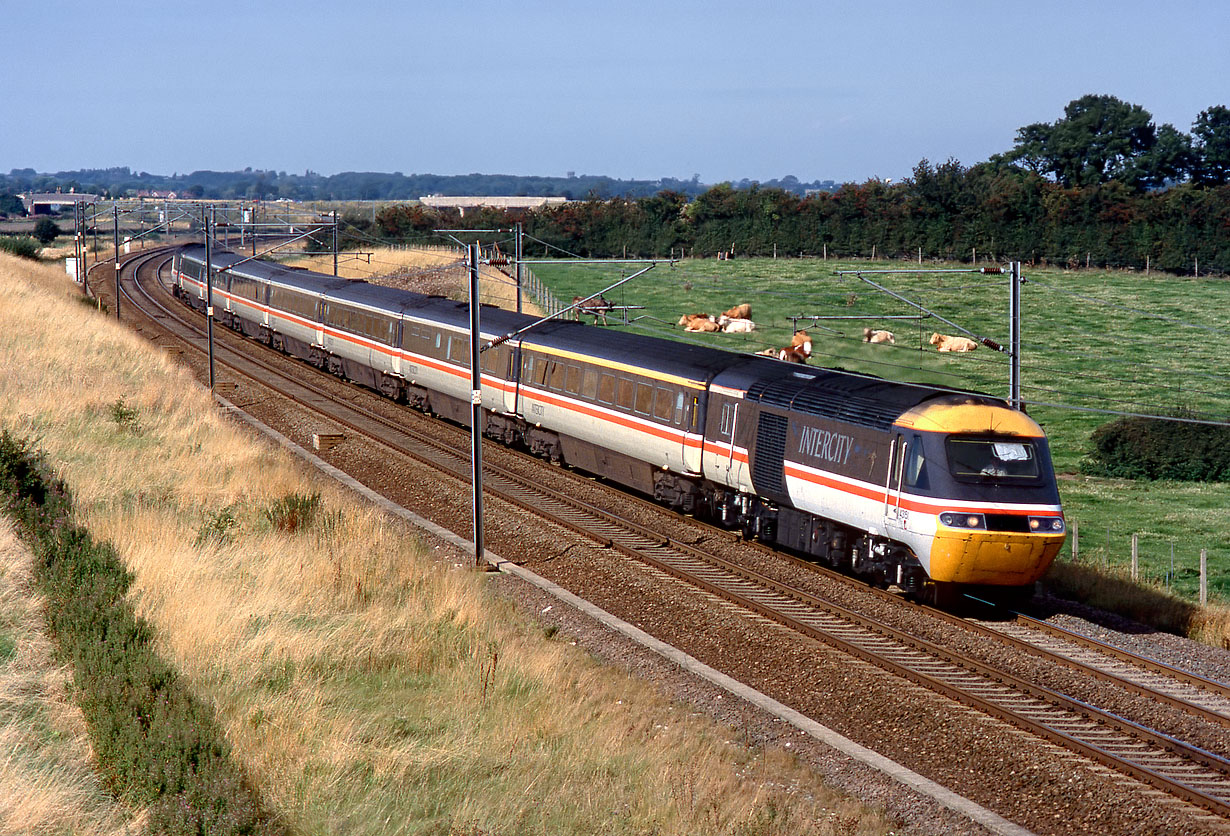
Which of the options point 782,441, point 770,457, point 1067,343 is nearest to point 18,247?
point 1067,343

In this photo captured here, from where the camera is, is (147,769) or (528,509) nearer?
(147,769)

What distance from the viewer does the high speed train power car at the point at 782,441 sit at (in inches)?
704

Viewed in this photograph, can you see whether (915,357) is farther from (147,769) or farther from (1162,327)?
(147,769)

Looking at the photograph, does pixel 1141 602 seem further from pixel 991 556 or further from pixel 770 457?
pixel 770 457

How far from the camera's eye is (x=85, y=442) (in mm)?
28656

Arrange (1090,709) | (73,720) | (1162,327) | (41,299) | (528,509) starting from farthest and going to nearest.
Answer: (1162,327), (41,299), (528,509), (1090,709), (73,720)

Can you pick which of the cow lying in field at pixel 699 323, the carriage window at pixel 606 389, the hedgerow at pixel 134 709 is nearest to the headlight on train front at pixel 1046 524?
the carriage window at pixel 606 389

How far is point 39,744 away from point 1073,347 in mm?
55462

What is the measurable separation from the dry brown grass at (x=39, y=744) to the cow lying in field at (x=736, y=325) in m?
47.7

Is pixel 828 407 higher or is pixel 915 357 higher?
pixel 828 407

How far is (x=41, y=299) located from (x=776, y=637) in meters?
48.9

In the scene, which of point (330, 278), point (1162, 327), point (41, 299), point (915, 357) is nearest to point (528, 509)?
point (330, 278)

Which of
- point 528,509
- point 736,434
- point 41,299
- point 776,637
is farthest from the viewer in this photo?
point 41,299

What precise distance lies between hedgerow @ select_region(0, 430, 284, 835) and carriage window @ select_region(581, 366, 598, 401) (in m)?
12.7
